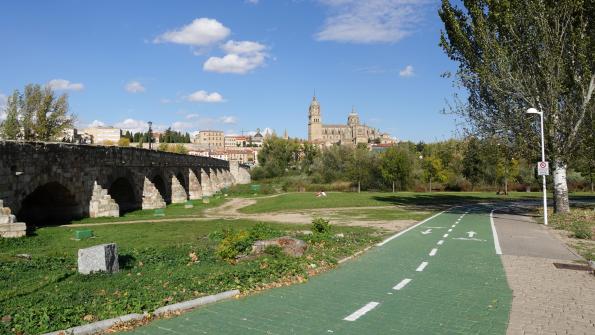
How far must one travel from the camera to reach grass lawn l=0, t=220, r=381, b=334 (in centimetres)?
705

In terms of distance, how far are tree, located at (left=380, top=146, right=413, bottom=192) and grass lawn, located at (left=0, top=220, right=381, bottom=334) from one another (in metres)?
44.7

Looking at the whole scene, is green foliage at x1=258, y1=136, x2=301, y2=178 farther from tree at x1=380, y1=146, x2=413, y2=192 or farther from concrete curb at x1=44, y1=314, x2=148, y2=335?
concrete curb at x1=44, y1=314, x2=148, y2=335

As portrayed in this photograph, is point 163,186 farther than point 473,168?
No

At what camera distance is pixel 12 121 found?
50.3 meters

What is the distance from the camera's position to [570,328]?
259 inches

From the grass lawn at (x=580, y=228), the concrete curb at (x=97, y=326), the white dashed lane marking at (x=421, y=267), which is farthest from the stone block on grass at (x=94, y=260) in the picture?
the grass lawn at (x=580, y=228)

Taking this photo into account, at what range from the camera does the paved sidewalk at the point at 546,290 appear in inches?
265

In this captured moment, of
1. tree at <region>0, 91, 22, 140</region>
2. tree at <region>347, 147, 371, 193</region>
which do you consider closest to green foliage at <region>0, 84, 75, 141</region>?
tree at <region>0, 91, 22, 140</region>

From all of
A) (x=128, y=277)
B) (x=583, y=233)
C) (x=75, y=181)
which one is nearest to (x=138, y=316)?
(x=128, y=277)

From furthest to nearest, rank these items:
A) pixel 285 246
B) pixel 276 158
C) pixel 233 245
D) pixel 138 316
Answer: pixel 276 158, pixel 285 246, pixel 233 245, pixel 138 316

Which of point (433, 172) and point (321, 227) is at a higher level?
point (433, 172)

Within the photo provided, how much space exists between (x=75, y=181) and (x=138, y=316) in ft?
66.3

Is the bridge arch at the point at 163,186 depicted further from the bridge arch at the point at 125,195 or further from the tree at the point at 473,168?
the tree at the point at 473,168

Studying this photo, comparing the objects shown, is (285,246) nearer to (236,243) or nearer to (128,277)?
(236,243)
